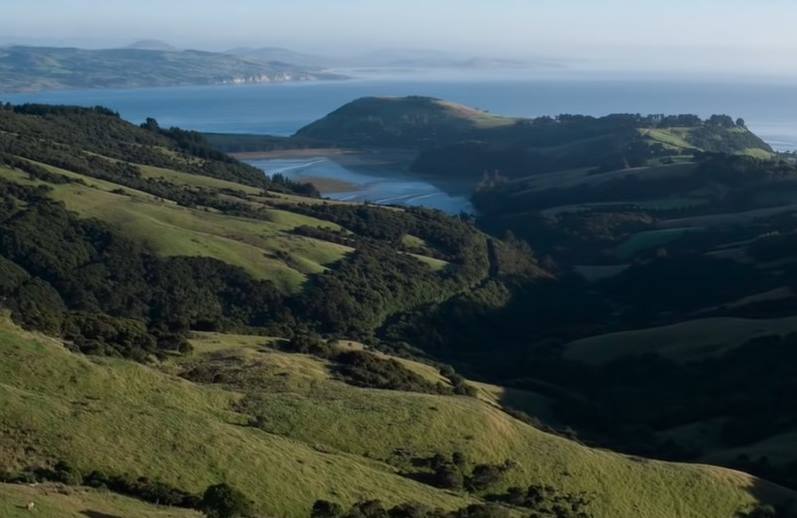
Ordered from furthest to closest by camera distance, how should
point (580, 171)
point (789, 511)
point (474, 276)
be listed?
1. point (580, 171)
2. point (474, 276)
3. point (789, 511)

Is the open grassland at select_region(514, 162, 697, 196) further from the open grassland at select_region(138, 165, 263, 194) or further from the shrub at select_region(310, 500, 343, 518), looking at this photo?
the shrub at select_region(310, 500, 343, 518)

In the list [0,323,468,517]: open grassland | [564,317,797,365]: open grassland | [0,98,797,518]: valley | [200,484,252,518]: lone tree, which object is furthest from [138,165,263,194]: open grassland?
[200,484,252,518]: lone tree

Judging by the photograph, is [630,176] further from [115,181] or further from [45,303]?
[45,303]

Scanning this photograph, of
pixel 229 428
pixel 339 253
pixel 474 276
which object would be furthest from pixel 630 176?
pixel 229 428

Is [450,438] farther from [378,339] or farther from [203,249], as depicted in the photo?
[203,249]

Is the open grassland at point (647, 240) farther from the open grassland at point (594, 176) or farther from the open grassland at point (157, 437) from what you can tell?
the open grassland at point (157, 437)

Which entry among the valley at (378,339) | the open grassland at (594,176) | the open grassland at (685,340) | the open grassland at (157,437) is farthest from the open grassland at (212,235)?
the open grassland at (594,176)
